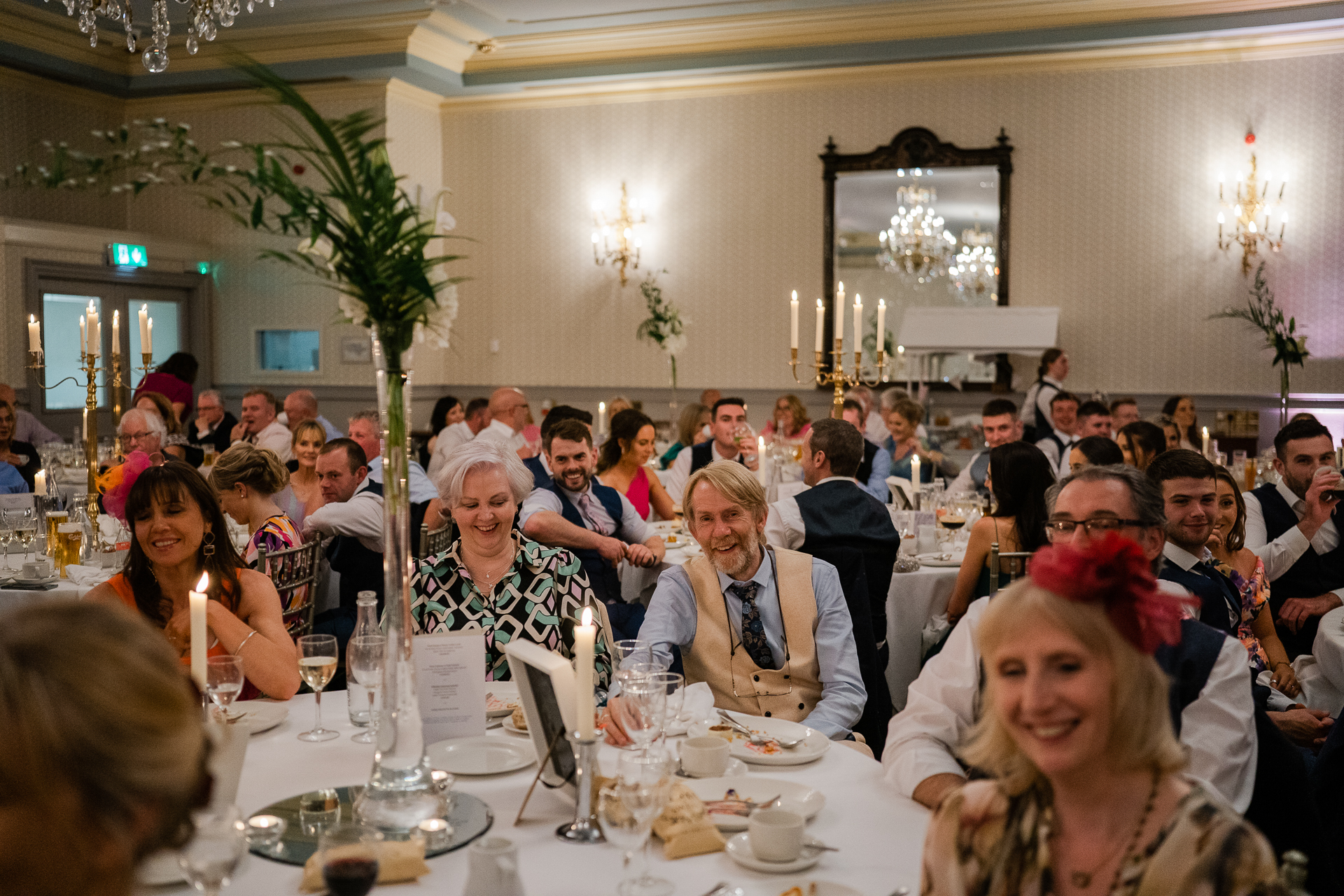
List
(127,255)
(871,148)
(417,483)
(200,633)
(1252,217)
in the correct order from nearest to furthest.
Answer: (200,633)
(417,483)
(1252,217)
(871,148)
(127,255)

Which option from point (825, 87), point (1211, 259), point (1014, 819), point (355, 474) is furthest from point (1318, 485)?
point (825, 87)

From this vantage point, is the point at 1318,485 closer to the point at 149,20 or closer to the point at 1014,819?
the point at 1014,819

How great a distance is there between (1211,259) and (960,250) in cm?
214

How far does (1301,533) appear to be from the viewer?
4.35 meters

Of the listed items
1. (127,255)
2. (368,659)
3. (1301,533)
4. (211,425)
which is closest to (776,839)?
(368,659)

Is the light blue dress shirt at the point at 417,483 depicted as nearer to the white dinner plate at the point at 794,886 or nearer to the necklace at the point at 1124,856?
the white dinner plate at the point at 794,886

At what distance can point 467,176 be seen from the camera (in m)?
11.6

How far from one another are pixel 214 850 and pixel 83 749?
0.51 meters

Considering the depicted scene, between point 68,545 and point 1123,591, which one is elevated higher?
point 1123,591

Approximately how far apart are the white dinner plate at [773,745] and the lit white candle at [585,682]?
0.53 m

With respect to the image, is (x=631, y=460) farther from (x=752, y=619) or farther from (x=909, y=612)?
(x=752, y=619)

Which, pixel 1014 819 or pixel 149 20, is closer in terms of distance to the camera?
pixel 1014 819

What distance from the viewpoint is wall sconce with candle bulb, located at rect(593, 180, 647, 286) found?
11047 mm

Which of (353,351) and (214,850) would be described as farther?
(353,351)
